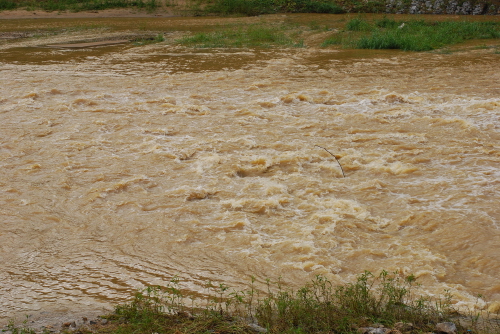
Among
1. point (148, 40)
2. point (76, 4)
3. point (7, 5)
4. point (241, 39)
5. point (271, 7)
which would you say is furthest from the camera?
point (76, 4)

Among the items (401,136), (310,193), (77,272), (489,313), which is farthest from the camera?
(401,136)

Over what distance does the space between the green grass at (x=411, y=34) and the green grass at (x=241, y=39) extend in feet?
6.32

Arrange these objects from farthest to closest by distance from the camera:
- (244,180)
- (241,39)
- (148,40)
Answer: (148,40), (241,39), (244,180)

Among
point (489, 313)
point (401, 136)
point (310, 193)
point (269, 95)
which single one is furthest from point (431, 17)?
point (489, 313)

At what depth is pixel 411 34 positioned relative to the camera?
1764cm

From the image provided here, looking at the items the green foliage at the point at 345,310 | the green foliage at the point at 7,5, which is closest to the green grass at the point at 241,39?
the green foliage at the point at 7,5

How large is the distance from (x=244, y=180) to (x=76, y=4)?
80.1ft

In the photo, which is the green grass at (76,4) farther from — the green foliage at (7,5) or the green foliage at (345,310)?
the green foliage at (345,310)

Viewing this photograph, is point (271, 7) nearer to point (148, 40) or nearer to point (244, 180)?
point (148, 40)

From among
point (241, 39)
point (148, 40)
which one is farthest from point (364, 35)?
point (148, 40)

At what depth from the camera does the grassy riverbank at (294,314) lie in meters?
3.95

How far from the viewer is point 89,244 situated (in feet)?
19.0

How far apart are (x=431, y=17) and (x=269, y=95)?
50.5 ft

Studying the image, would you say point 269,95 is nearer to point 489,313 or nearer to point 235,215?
point 235,215
